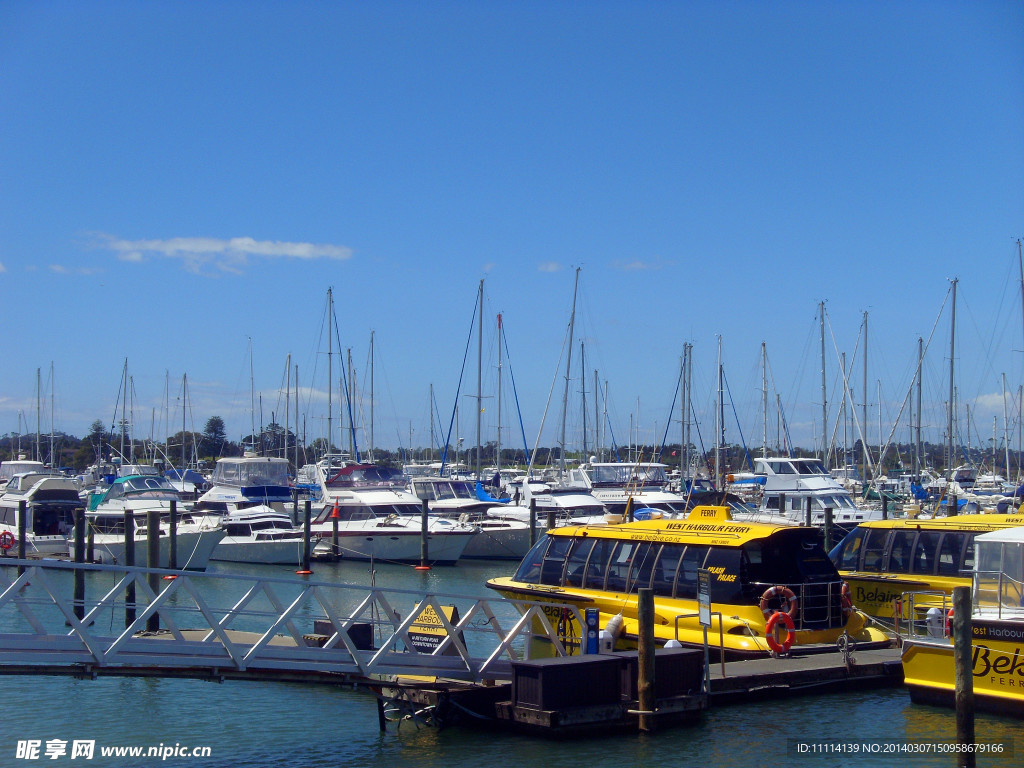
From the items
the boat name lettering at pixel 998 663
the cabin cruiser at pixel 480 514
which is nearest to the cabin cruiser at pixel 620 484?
the cabin cruiser at pixel 480 514

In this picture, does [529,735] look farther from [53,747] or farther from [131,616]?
[131,616]

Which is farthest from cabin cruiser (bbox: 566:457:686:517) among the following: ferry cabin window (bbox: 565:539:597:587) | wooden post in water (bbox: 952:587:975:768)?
wooden post in water (bbox: 952:587:975:768)

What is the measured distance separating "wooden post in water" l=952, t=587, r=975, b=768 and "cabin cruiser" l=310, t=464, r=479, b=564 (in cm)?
2970

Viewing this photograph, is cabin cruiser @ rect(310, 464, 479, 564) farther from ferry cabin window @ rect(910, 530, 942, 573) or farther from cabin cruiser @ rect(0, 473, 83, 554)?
ferry cabin window @ rect(910, 530, 942, 573)

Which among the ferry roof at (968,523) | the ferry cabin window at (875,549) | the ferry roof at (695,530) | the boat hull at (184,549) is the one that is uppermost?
the ferry roof at (695,530)

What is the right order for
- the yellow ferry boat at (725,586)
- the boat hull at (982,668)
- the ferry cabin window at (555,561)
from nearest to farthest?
the boat hull at (982,668) < the yellow ferry boat at (725,586) < the ferry cabin window at (555,561)

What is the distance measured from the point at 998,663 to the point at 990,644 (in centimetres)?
31

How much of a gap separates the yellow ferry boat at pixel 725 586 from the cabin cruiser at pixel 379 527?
2211cm


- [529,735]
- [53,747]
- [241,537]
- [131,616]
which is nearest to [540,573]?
[529,735]

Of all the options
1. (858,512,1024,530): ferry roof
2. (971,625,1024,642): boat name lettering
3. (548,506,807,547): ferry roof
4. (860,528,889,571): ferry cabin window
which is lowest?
(971,625,1024,642): boat name lettering

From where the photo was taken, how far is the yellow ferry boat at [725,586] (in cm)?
1734

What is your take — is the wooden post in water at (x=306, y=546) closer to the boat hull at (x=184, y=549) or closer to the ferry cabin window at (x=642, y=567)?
the boat hull at (x=184, y=549)

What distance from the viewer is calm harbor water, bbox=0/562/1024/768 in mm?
14383

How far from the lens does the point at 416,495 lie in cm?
4838
